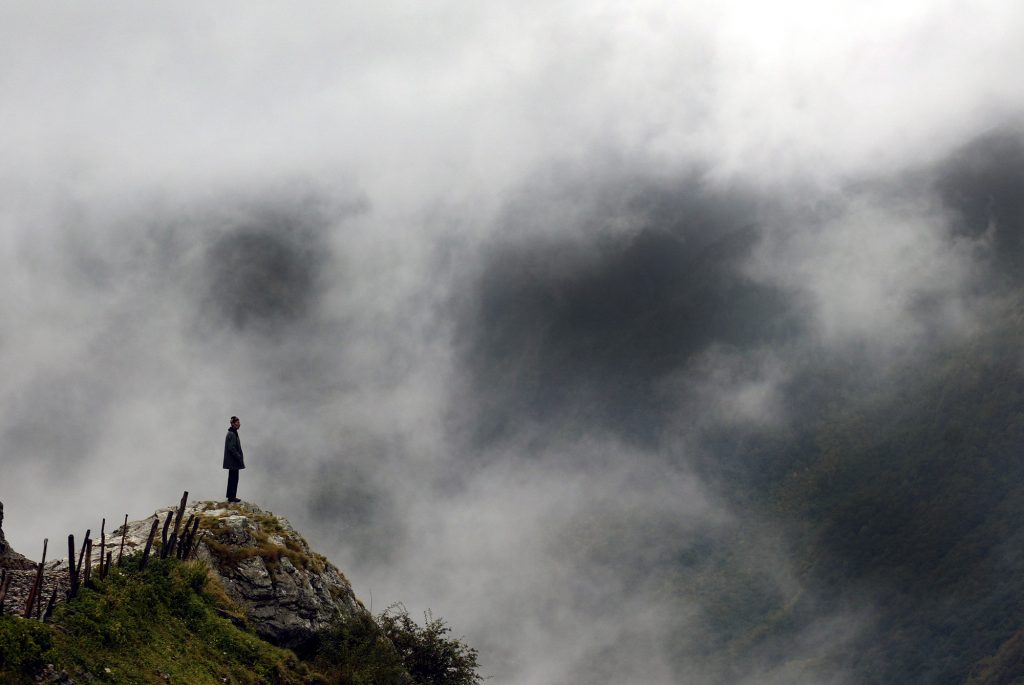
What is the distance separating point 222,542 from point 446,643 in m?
10.2

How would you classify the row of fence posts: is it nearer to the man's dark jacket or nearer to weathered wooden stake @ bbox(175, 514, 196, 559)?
weathered wooden stake @ bbox(175, 514, 196, 559)

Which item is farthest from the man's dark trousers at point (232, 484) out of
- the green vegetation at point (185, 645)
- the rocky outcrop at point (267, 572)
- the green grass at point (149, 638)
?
the green grass at point (149, 638)

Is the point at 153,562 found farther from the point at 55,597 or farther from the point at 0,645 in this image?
the point at 0,645

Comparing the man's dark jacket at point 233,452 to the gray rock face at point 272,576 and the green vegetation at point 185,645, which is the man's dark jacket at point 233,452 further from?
the green vegetation at point 185,645

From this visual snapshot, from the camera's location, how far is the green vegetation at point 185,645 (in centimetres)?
2917

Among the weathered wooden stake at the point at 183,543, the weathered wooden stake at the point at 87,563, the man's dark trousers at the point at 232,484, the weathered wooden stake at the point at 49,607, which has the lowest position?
the weathered wooden stake at the point at 49,607

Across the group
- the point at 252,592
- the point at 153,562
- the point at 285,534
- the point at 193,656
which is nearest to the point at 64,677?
the point at 193,656

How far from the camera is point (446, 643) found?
146ft

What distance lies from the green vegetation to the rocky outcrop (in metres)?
0.95

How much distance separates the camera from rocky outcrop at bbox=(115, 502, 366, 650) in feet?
132

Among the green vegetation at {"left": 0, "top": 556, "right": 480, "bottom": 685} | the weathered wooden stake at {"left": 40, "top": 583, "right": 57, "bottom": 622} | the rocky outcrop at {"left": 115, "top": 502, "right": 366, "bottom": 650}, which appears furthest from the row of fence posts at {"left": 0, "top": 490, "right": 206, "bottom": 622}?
the rocky outcrop at {"left": 115, "top": 502, "right": 366, "bottom": 650}

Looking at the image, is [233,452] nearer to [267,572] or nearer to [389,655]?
[267,572]

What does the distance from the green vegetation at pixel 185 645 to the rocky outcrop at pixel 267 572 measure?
0.95m

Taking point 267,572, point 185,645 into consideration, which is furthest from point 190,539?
point 185,645
